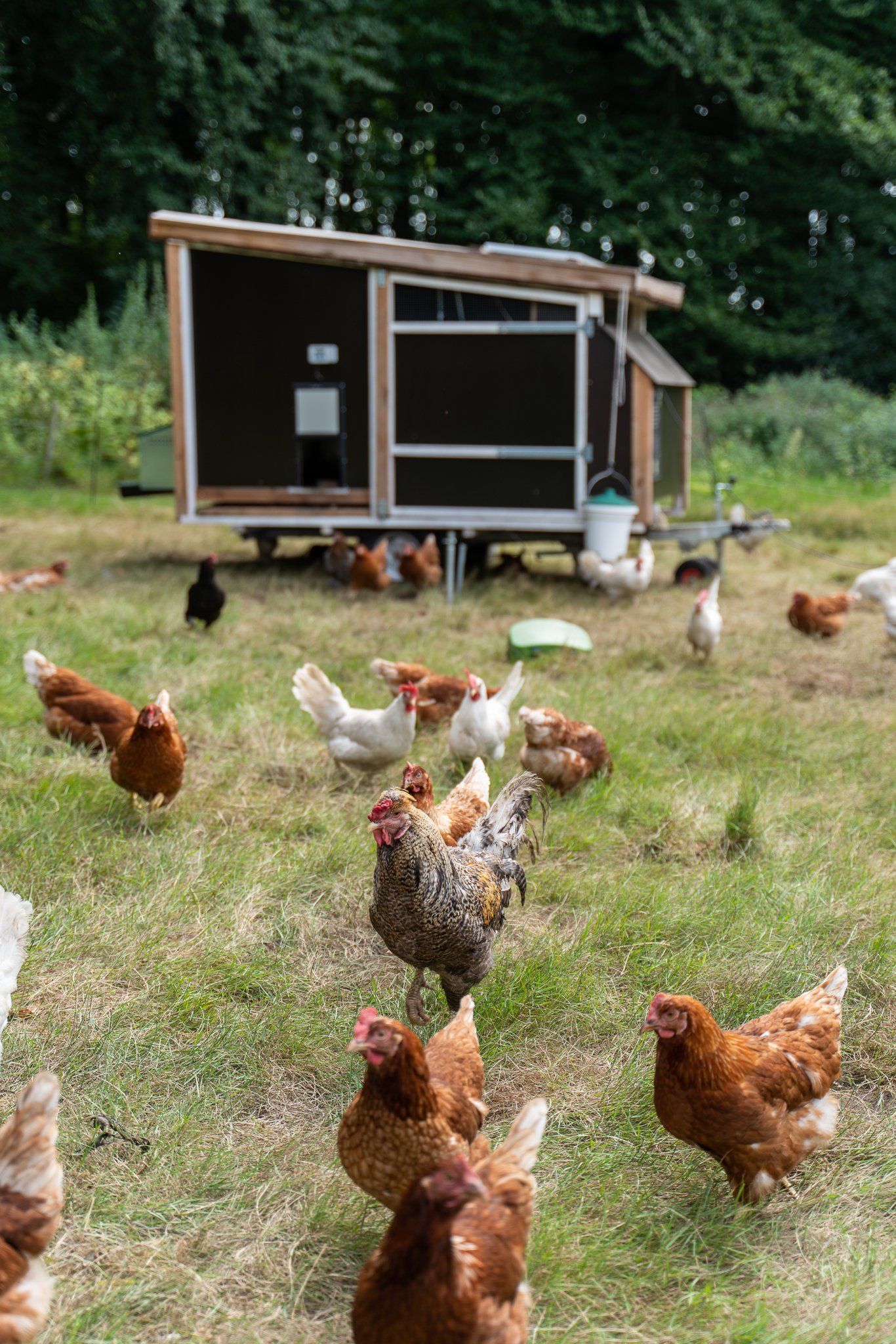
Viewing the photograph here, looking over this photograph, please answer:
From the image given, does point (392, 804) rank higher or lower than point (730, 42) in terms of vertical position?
lower

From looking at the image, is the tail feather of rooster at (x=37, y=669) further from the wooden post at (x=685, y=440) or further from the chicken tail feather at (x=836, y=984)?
the wooden post at (x=685, y=440)

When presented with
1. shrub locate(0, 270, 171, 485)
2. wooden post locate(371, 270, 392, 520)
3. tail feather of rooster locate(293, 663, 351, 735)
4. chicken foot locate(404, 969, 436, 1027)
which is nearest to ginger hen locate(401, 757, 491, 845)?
chicken foot locate(404, 969, 436, 1027)

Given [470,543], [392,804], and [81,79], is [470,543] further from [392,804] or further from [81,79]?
[81,79]

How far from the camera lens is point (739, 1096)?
7.76ft

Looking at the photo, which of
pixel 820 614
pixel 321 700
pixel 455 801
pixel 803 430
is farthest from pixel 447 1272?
pixel 803 430

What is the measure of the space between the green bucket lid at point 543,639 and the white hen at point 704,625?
0.69m

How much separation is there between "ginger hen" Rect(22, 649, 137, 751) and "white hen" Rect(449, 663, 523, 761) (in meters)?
1.45

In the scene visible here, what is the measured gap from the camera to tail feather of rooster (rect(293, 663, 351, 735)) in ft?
16.2

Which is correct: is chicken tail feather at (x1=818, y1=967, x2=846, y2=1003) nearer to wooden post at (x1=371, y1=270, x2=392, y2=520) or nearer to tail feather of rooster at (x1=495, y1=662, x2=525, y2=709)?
tail feather of rooster at (x1=495, y1=662, x2=525, y2=709)

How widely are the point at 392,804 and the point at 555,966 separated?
2.63 feet

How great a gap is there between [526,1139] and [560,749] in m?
2.72

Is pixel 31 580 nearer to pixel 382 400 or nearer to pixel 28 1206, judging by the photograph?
pixel 382 400

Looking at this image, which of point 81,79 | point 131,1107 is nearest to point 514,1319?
point 131,1107

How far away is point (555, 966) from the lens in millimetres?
3205
